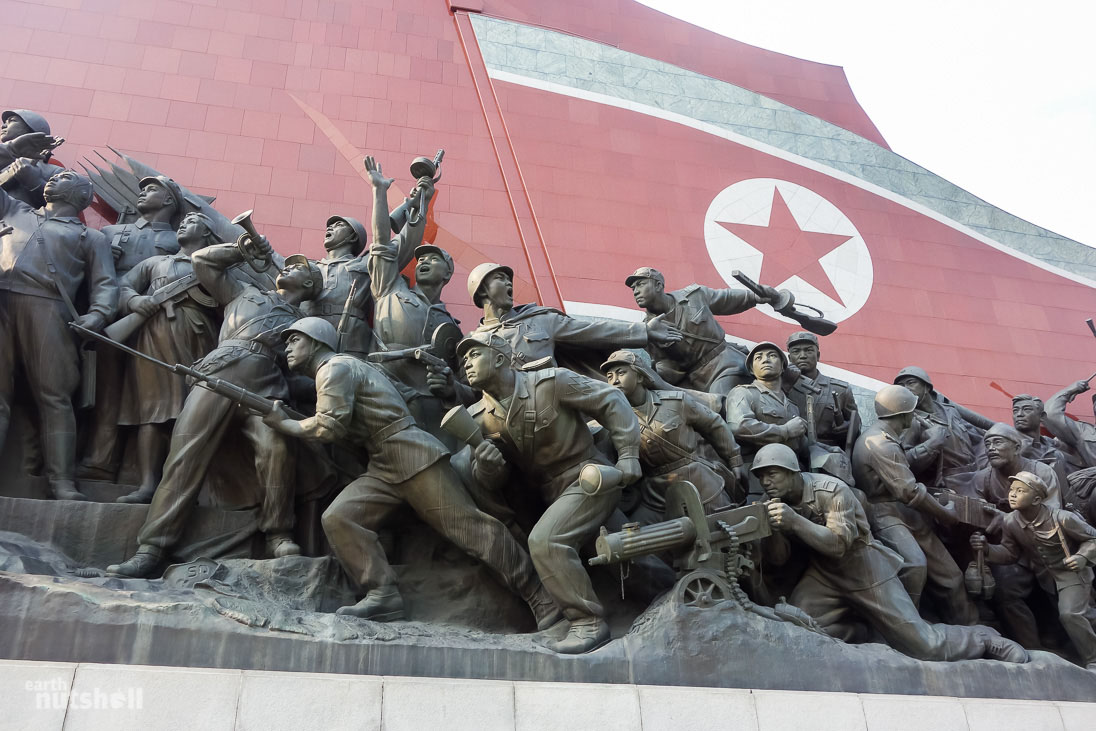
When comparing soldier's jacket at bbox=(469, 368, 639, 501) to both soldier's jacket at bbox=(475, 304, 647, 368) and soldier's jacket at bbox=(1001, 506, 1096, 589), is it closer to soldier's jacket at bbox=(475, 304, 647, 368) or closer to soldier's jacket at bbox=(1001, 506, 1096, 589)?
soldier's jacket at bbox=(475, 304, 647, 368)

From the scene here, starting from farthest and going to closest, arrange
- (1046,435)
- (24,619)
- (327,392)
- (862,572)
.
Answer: (1046,435)
(862,572)
(327,392)
(24,619)

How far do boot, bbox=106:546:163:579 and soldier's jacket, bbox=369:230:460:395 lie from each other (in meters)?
1.81

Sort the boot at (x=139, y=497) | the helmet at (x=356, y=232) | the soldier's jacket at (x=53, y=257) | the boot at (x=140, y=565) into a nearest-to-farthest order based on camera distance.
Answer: the boot at (x=140, y=565), the boot at (x=139, y=497), the soldier's jacket at (x=53, y=257), the helmet at (x=356, y=232)

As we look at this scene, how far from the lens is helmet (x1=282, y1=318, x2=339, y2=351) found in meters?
6.04

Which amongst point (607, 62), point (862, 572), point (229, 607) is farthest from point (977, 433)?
point (229, 607)

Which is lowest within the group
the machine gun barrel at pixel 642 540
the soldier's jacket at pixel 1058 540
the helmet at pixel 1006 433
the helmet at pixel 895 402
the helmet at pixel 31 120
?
the machine gun barrel at pixel 642 540

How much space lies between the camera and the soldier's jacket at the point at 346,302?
6.82m

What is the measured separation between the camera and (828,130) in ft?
35.3

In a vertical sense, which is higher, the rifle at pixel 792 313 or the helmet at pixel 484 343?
the rifle at pixel 792 313

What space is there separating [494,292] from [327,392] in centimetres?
168

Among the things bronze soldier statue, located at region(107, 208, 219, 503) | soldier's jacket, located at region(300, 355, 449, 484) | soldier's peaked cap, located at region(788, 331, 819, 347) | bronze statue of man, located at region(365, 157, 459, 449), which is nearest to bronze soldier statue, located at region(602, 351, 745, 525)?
bronze statue of man, located at region(365, 157, 459, 449)

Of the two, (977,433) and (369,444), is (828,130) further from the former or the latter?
(369,444)

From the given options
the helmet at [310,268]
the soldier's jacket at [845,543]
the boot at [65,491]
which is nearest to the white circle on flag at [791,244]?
the soldier's jacket at [845,543]

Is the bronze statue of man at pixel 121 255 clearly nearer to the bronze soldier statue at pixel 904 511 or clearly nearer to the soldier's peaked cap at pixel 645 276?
the soldier's peaked cap at pixel 645 276
